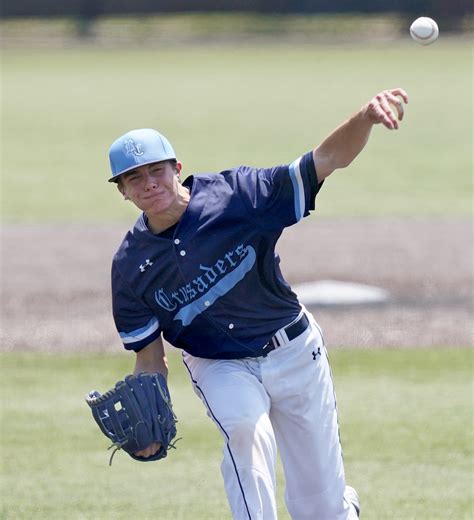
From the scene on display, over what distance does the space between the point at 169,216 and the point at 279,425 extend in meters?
0.96

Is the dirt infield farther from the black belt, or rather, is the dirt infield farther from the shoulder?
the shoulder

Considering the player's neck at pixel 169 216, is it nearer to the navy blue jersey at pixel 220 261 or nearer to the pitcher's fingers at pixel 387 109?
the navy blue jersey at pixel 220 261

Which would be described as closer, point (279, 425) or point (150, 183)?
Answer: point (150, 183)

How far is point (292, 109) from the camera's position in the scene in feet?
86.5

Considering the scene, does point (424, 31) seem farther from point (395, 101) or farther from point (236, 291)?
point (236, 291)

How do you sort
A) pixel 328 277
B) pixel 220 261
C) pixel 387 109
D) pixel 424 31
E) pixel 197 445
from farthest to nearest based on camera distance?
1. pixel 328 277
2. pixel 197 445
3. pixel 424 31
4. pixel 220 261
5. pixel 387 109

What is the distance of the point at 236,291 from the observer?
511cm

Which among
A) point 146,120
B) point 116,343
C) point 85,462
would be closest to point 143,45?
point 146,120

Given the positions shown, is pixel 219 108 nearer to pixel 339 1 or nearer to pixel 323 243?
pixel 323 243

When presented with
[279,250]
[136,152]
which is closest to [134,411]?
[136,152]

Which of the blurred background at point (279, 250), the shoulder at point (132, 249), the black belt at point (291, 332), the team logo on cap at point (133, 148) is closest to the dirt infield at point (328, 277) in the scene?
the blurred background at point (279, 250)

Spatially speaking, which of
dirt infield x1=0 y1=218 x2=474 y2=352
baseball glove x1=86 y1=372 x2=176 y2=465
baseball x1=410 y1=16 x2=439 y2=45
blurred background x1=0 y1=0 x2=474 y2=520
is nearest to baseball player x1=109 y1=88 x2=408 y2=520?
baseball glove x1=86 y1=372 x2=176 y2=465

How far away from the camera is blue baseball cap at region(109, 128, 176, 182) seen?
4.90 metres

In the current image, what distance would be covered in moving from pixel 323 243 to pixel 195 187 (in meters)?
8.28
